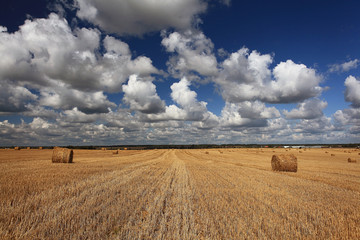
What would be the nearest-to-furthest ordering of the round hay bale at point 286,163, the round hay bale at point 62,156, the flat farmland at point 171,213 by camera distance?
the flat farmland at point 171,213 < the round hay bale at point 286,163 < the round hay bale at point 62,156

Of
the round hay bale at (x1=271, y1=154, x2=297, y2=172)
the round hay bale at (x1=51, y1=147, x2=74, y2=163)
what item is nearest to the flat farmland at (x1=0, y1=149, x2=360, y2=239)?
the round hay bale at (x1=271, y1=154, x2=297, y2=172)

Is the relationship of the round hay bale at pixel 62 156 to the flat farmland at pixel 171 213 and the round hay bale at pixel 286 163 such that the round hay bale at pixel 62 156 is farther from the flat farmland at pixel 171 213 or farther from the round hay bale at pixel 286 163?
the round hay bale at pixel 286 163

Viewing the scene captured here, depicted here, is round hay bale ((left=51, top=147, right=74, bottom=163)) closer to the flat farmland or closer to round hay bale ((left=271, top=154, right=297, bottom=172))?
the flat farmland

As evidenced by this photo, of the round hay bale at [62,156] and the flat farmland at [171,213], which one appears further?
the round hay bale at [62,156]

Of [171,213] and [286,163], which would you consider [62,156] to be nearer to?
[171,213]

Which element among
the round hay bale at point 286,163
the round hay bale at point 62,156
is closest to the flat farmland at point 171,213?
the round hay bale at point 286,163

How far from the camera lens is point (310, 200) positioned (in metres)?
8.10

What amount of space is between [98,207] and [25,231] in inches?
80.4

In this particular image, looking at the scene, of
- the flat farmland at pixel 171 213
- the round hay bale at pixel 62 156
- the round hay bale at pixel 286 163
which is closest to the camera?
the flat farmland at pixel 171 213

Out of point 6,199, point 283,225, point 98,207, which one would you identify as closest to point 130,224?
point 98,207

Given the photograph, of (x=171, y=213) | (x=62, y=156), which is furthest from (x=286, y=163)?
(x=62, y=156)

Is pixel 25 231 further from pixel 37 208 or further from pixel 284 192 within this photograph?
pixel 284 192

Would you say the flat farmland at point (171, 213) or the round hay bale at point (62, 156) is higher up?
the round hay bale at point (62, 156)

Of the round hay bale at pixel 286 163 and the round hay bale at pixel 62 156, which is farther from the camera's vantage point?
the round hay bale at pixel 62 156
